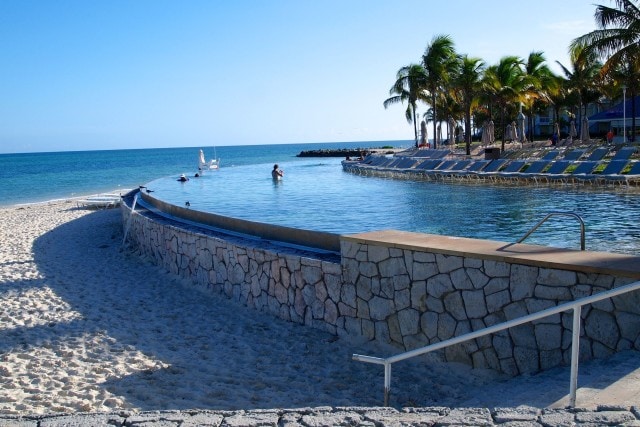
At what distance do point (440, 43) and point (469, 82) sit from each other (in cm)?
447

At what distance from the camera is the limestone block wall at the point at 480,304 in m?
5.01

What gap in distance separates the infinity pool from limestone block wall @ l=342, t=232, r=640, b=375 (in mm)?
2380

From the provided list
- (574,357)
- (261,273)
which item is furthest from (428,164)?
(574,357)

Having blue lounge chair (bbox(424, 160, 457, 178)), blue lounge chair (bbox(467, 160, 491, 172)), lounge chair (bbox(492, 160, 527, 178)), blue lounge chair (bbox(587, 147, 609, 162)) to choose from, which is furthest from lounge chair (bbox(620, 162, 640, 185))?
blue lounge chair (bbox(424, 160, 457, 178))

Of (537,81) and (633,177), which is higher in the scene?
(537,81)

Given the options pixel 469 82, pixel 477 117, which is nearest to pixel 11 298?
pixel 469 82

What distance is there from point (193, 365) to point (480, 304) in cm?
309

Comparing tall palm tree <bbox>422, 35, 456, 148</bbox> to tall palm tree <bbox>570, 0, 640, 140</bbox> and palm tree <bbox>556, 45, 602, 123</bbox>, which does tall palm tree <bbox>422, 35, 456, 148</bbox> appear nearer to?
palm tree <bbox>556, 45, 602, 123</bbox>

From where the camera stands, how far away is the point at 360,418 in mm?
3641

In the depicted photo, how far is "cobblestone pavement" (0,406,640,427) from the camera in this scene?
3.35 m

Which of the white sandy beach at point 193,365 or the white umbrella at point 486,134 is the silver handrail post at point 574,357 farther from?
the white umbrella at point 486,134

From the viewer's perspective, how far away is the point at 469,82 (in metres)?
34.5

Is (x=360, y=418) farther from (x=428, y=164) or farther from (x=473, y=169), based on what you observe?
(x=428, y=164)

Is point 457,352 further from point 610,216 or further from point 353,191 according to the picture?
point 353,191
